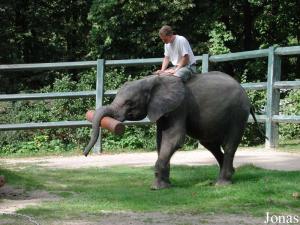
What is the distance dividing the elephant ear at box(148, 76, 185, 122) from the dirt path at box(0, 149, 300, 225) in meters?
1.53

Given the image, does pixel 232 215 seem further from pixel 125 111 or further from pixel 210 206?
pixel 125 111

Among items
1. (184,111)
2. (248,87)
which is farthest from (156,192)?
(248,87)

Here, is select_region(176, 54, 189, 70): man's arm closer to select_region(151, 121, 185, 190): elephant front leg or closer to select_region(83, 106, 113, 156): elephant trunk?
select_region(151, 121, 185, 190): elephant front leg

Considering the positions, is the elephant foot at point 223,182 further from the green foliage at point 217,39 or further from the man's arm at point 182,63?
the green foliage at point 217,39

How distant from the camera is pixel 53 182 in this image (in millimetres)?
8852

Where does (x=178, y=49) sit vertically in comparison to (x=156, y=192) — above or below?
above

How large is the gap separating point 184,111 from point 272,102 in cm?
407

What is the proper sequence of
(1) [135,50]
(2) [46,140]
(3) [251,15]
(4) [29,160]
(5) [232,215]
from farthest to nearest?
(3) [251,15] < (1) [135,50] < (2) [46,140] < (4) [29,160] < (5) [232,215]

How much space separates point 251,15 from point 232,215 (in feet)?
57.3

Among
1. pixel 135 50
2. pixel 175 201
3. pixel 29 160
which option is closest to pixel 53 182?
pixel 175 201

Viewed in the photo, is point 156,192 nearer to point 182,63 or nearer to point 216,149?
point 216,149

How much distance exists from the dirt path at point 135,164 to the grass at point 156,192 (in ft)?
0.70

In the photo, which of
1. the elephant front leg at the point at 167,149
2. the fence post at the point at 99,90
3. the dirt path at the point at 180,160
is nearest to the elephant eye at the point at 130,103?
the elephant front leg at the point at 167,149

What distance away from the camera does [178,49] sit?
838 cm
